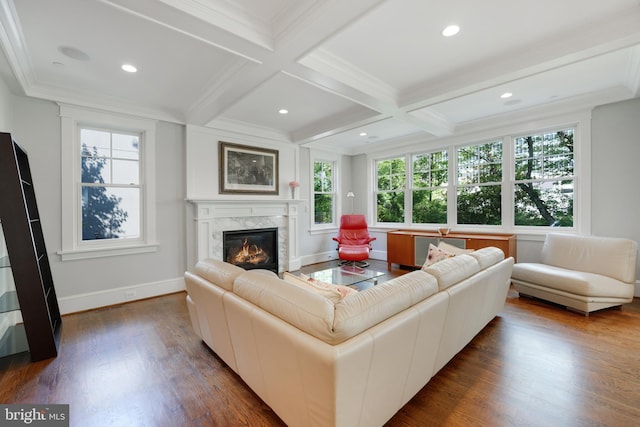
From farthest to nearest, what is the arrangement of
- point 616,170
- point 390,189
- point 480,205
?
point 390,189 → point 480,205 → point 616,170

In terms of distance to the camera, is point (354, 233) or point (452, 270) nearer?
point (452, 270)

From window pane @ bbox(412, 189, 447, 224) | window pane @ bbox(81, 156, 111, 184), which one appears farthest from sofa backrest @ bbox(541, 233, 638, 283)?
window pane @ bbox(81, 156, 111, 184)

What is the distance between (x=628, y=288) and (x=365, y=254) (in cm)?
332

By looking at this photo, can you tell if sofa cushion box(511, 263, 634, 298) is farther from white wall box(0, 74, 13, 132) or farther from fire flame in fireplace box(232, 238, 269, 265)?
white wall box(0, 74, 13, 132)

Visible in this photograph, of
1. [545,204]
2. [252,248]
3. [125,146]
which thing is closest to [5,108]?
[125,146]

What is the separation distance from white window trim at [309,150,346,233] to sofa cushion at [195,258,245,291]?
3793mm

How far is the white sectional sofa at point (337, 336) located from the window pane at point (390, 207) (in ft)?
13.1

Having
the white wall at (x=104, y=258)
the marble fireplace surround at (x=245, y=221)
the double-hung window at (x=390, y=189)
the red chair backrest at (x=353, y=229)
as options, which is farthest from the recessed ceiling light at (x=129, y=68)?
the double-hung window at (x=390, y=189)

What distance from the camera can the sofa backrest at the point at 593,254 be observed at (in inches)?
127

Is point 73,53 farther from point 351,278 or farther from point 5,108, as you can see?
point 351,278

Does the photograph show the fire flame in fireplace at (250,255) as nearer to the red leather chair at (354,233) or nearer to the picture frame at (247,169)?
the picture frame at (247,169)

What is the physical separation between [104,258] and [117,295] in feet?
1.70

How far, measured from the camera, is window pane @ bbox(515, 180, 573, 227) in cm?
415

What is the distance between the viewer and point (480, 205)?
195 inches
